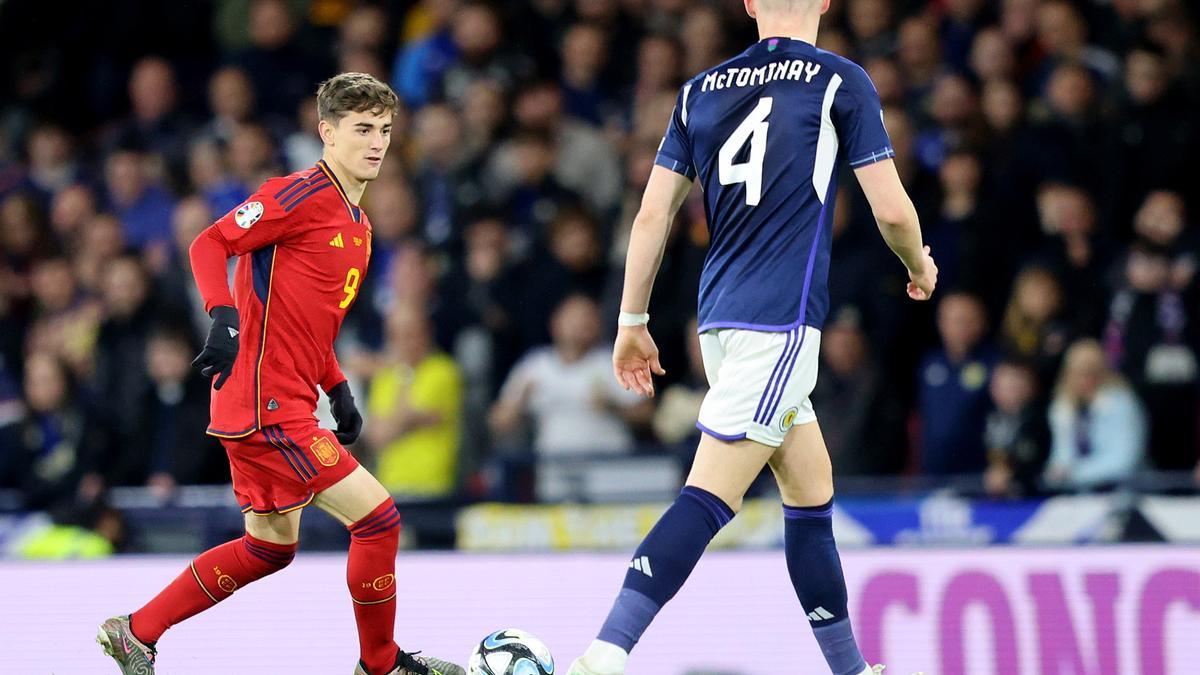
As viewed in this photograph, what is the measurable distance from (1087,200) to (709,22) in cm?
250

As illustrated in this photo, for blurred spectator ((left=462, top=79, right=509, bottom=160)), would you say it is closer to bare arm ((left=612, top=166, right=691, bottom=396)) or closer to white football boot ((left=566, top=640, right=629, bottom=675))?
bare arm ((left=612, top=166, right=691, bottom=396))

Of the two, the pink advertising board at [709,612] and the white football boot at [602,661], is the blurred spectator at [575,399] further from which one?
the white football boot at [602,661]

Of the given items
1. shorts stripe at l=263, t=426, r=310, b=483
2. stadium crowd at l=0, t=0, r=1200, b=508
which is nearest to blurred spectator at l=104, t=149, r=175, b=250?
stadium crowd at l=0, t=0, r=1200, b=508

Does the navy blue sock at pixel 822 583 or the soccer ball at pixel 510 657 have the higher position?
the navy blue sock at pixel 822 583

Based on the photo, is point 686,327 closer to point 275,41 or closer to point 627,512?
point 627,512

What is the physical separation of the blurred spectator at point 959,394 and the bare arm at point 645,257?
3.90 m

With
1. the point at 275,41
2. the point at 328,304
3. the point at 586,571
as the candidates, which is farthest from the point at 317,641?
the point at 275,41

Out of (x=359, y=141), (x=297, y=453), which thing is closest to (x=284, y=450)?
(x=297, y=453)

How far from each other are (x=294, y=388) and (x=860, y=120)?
1778 mm

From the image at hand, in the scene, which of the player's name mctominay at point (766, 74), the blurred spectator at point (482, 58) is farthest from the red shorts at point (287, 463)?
the blurred spectator at point (482, 58)

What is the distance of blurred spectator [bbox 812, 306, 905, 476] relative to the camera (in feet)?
25.5

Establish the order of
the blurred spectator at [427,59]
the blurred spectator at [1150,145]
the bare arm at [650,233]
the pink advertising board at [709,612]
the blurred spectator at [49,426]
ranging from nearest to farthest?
the bare arm at [650,233] < the pink advertising board at [709,612] < the blurred spectator at [1150,145] < the blurred spectator at [49,426] < the blurred spectator at [427,59]

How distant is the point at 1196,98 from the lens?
26.9ft

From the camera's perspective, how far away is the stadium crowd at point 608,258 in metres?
7.71
